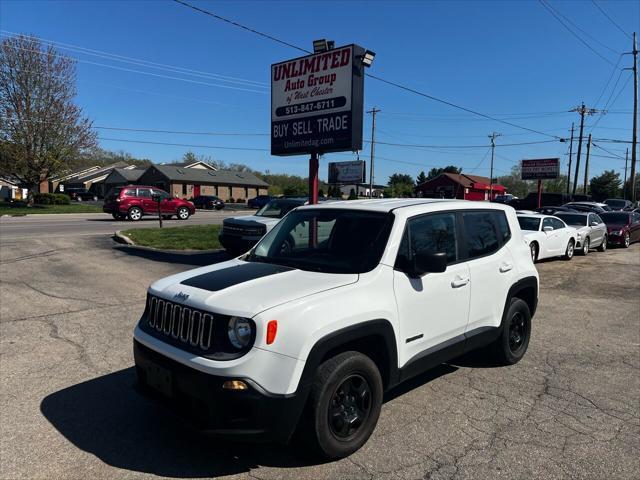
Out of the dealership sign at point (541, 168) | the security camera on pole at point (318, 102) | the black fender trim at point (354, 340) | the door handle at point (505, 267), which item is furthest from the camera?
the dealership sign at point (541, 168)

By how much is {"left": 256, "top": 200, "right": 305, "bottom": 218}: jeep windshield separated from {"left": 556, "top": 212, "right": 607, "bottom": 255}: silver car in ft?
31.9

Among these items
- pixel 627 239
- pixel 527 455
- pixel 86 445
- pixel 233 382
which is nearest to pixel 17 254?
pixel 86 445

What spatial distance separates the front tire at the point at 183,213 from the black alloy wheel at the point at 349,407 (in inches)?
1060

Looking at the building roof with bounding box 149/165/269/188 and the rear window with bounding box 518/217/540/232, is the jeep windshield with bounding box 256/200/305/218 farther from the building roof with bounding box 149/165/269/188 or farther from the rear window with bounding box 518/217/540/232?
the building roof with bounding box 149/165/269/188

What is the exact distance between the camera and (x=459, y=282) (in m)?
4.37

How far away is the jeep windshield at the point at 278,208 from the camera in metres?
13.6

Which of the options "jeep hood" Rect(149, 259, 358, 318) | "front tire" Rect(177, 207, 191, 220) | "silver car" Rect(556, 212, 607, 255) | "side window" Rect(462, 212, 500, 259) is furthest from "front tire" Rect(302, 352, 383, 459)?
"front tire" Rect(177, 207, 191, 220)

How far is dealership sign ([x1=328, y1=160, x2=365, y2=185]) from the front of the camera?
147ft

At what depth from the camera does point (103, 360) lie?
5293 mm

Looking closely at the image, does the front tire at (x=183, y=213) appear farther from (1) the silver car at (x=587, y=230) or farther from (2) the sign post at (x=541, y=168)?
(2) the sign post at (x=541, y=168)

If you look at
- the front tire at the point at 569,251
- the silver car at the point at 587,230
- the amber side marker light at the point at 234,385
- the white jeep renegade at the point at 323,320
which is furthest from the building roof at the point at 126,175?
the amber side marker light at the point at 234,385

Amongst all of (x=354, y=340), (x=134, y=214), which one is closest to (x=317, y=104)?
(x=354, y=340)

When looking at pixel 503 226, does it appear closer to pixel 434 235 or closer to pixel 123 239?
pixel 434 235

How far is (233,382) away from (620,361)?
4.84m
